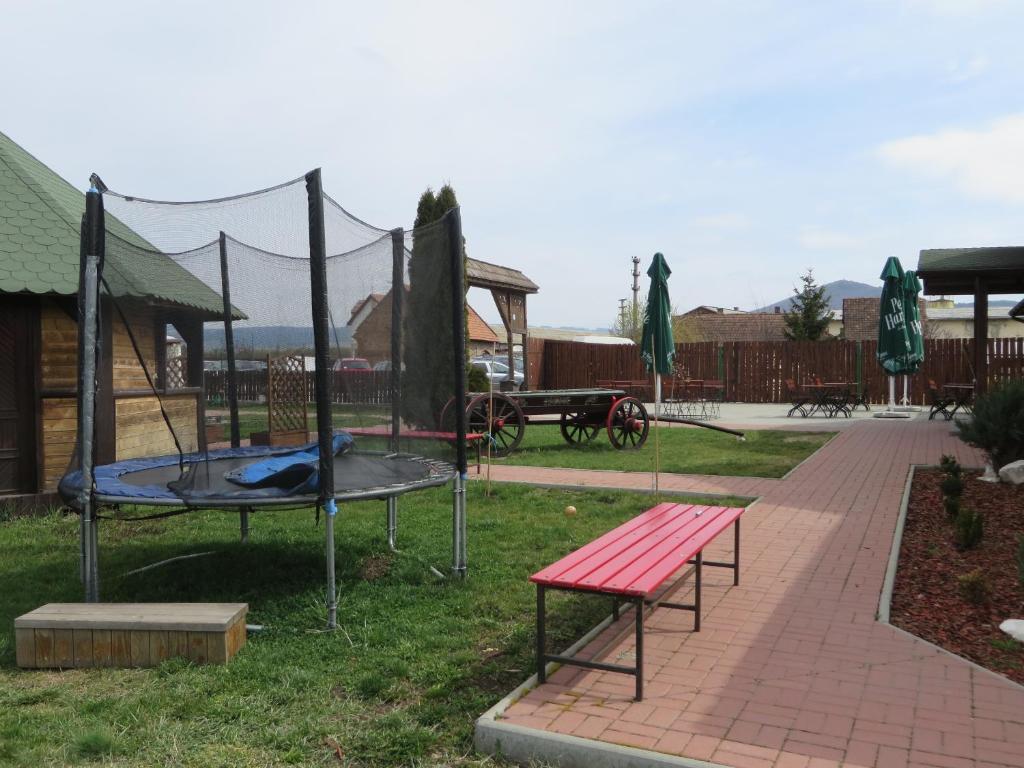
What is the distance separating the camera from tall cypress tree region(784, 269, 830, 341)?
39062 mm

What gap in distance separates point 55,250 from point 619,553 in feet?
21.6

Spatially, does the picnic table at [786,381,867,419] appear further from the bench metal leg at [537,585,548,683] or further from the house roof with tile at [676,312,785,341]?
the house roof with tile at [676,312,785,341]

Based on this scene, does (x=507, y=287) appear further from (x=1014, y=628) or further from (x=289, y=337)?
(x=1014, y=628)

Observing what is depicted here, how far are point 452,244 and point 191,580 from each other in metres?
2.70

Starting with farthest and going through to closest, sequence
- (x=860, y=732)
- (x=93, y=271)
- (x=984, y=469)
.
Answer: (x=984, y=469) → (x=93, y=271) → (x=860, y=732)

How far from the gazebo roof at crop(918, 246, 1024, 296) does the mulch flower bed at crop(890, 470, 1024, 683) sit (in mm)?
6507

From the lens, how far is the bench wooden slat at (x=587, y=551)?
3592 mm

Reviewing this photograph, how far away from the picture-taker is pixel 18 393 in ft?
26.0

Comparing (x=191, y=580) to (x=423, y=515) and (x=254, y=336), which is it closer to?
(x=254, y=336)

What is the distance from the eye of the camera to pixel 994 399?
895 centimetres

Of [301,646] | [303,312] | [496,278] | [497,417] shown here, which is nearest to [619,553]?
[301,646]

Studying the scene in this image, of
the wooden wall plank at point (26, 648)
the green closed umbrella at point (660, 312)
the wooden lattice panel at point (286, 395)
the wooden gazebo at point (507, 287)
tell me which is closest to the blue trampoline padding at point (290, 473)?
the wooden lattice panel at point (286, 395)

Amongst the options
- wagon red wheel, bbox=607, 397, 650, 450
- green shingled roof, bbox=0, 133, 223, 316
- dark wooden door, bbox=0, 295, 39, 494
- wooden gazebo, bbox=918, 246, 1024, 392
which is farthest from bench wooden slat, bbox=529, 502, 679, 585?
wooden gazebo, bbox=918, 246, 1024, 392

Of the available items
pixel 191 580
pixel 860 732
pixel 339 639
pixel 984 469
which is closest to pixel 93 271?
pixel 191 580
